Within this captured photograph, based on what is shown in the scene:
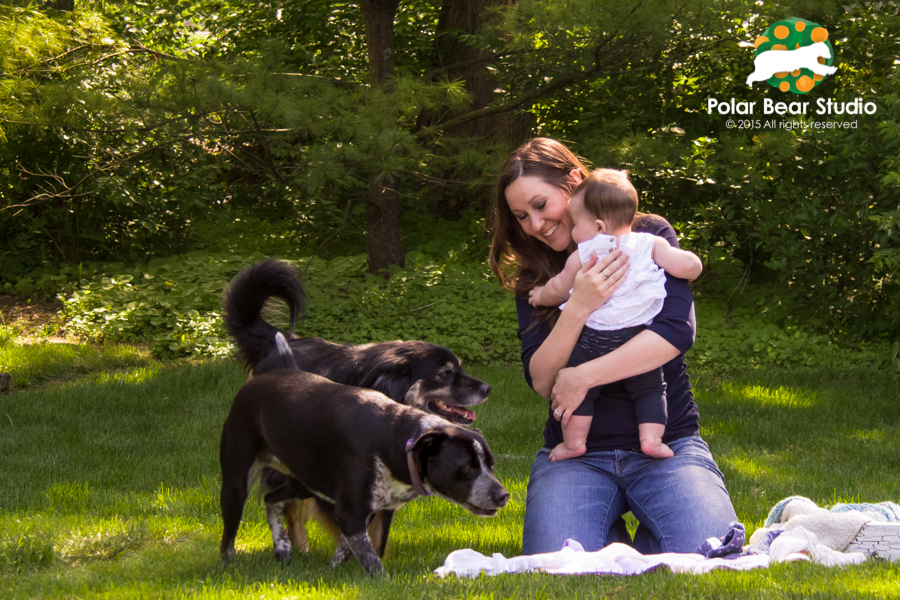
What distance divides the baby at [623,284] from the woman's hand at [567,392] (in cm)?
5

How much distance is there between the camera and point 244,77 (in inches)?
299

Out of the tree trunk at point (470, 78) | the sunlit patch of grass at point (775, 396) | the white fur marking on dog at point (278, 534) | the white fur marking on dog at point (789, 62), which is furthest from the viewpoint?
the tree trunk at point (470, 78)

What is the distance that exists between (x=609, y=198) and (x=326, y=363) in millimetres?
1566

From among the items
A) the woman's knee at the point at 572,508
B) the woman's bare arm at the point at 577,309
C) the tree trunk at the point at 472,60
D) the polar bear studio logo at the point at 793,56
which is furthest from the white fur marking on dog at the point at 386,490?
the polar bear studio logo at the point at 793,56

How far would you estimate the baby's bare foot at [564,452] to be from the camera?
3565mm

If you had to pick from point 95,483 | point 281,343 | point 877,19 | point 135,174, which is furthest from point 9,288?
point 877,19

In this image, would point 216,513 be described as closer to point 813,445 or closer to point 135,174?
point 813,445

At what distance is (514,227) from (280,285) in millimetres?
1172

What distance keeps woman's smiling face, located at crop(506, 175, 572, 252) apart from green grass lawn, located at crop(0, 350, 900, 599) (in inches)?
61.9

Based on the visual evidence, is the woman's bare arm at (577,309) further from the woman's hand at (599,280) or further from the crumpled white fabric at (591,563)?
the crumpled white fabric at (591,563)

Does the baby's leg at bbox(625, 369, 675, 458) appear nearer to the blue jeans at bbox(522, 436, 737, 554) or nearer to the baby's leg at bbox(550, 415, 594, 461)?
the blue jeans at bbox(522, 436, 737, 554)

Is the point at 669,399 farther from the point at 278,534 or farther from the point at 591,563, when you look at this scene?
the point at 278,534

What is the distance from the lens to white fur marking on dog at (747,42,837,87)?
349 inches

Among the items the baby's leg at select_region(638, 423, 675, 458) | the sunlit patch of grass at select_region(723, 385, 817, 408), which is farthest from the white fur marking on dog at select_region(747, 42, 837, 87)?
the baby's leg at select_region(638, 423, 675, 458)
